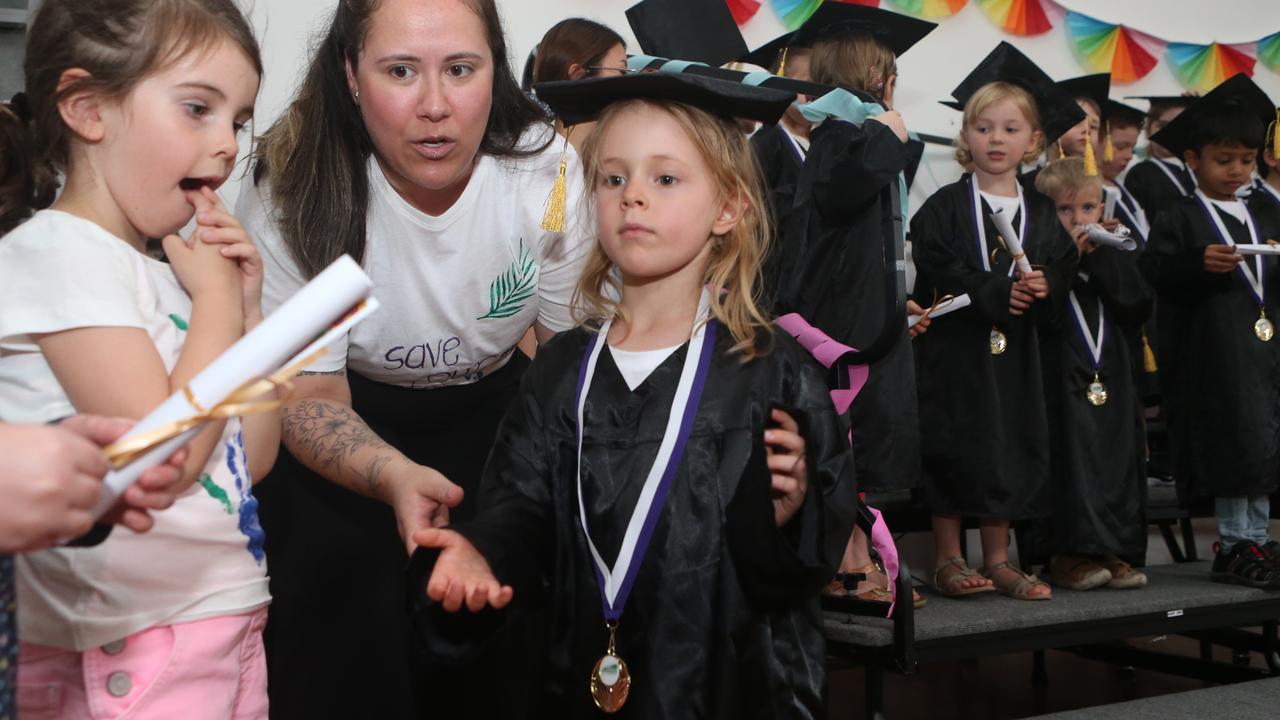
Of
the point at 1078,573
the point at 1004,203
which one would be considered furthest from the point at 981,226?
the point at 1078,573

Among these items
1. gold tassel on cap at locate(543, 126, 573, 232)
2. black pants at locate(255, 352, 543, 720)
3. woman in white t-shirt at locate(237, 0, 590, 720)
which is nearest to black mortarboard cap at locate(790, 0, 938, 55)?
woman in white t-shirt at locate(237, 0, 590, 720)

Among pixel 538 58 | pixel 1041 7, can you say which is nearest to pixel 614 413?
pixel 538 58

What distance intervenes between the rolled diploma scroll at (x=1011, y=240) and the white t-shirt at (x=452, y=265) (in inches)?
80.3

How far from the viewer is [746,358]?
2045 mm

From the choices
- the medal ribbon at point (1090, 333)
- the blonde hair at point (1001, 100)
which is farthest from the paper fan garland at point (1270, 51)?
the medal ribbon at point (1090, 333)

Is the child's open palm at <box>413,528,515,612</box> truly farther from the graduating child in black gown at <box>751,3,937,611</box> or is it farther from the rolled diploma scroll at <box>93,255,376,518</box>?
the graduating child in black gown at <box>751,3,937,611</box>

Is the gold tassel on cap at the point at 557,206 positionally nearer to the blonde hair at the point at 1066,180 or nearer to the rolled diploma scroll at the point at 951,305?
the rolled diploma scroll at the point at 951,305

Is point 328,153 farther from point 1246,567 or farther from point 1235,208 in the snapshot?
point 1235,208

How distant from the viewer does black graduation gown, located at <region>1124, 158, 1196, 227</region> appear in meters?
6.25

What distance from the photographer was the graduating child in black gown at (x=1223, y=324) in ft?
15.5

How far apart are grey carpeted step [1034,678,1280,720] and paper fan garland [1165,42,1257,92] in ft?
14.8

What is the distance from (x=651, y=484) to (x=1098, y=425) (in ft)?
10.1

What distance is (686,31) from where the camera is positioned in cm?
385

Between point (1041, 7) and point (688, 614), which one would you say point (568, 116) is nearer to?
point (688, 614)
